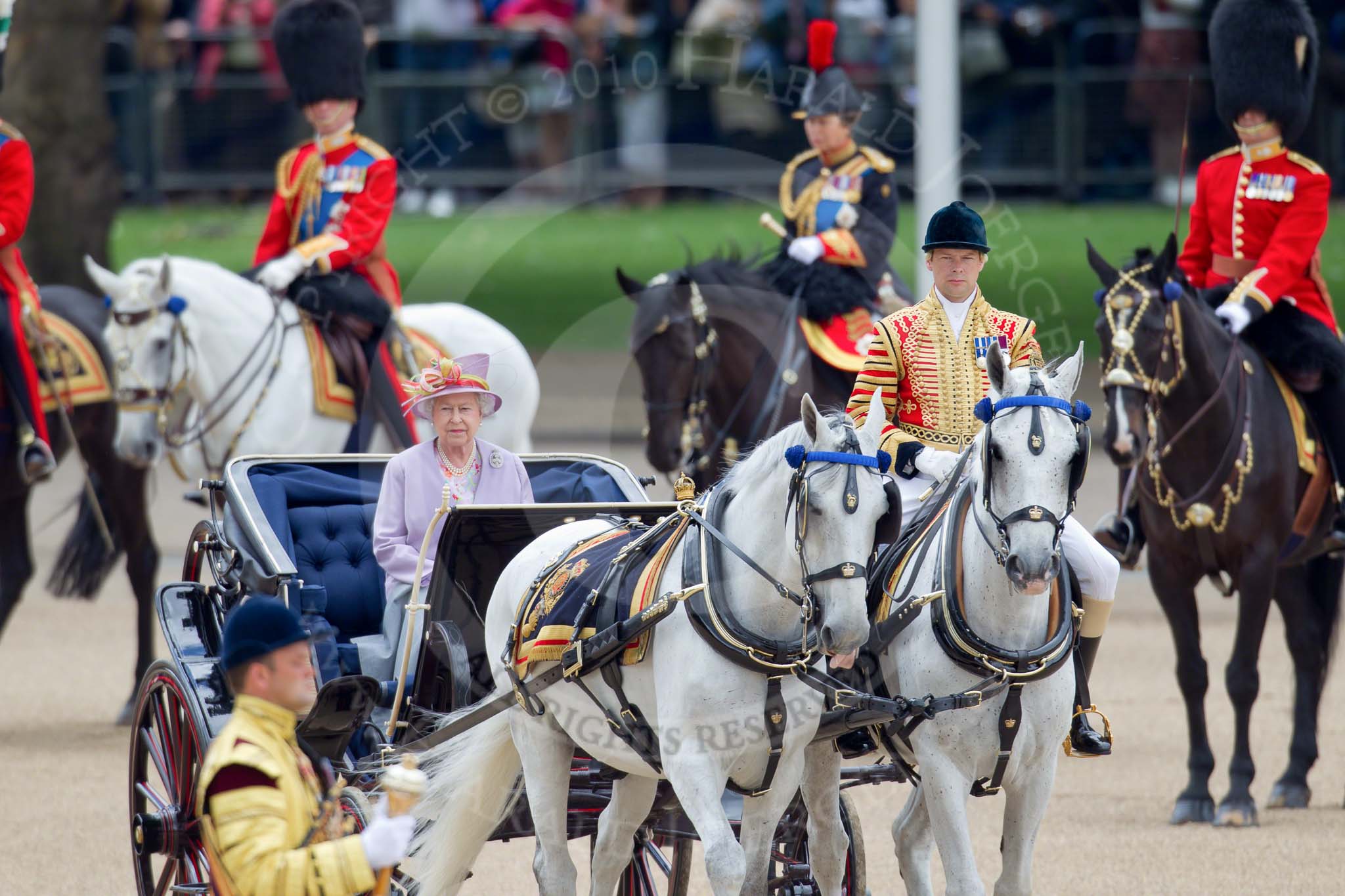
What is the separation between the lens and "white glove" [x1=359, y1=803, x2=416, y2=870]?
10.8ft

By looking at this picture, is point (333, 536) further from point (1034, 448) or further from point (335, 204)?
point (335, 204)

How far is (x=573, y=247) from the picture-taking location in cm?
1745

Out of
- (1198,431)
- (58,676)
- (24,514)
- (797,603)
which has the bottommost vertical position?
(58,676)

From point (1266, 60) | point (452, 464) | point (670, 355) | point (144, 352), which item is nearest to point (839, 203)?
point (670, 355)

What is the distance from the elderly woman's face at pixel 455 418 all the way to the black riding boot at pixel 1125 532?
292 centimetres

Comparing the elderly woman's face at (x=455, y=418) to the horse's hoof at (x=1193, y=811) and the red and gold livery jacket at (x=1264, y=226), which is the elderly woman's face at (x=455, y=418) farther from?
the red and gold livery jacket at (x=1264, y=226)

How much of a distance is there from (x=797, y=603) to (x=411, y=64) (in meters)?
12.8

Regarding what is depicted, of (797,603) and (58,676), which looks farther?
(58,676)

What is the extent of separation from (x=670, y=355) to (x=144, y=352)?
6.75 feet

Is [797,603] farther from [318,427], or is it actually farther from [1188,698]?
[318,427]

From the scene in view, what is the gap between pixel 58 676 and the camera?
8797 mm

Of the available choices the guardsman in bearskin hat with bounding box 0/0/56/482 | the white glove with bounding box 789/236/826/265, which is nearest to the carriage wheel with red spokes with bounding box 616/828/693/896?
the white glove with bounding box 789/236/826/265

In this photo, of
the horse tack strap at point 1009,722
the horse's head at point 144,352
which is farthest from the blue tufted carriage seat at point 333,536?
the horse's head at point 144,352

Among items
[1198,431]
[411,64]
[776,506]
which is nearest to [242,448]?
[1198,431]
